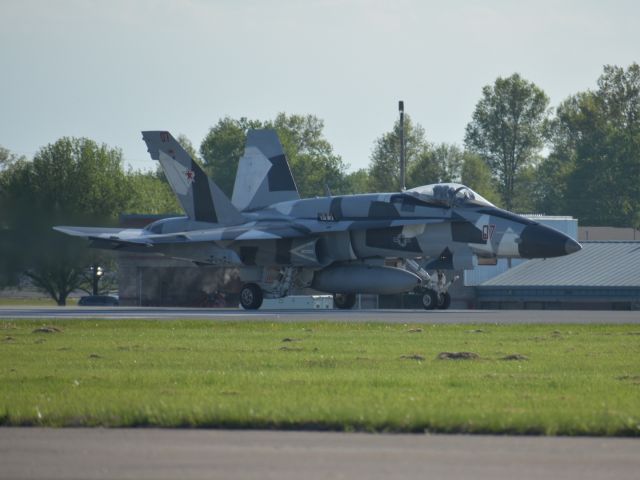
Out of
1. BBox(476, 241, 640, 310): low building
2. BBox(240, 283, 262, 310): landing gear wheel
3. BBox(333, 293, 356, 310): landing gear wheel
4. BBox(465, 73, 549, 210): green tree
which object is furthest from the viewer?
BBox(465, 73, 549, 210): green tree

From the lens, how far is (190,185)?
43250 millimetres

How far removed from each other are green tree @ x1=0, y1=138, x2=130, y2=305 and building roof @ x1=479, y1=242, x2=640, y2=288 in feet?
69.8

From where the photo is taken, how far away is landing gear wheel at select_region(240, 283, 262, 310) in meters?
41.5

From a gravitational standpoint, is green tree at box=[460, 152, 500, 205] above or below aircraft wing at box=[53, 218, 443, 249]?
above

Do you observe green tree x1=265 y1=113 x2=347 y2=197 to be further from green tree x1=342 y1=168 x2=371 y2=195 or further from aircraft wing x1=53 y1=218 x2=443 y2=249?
aircraft wing x1=53 y1=218 x2=443 y2=249

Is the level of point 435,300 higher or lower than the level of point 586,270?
lower

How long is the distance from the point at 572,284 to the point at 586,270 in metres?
2.23

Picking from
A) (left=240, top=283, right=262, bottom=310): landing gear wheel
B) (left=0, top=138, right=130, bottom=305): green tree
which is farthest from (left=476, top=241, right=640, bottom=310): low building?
(left=240, top=283, right=262, bottom=310): landing gear wheel

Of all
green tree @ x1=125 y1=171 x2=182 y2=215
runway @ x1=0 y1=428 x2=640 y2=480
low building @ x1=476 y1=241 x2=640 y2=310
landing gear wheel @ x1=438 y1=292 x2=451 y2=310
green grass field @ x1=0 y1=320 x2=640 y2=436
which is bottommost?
runway @ x1=0 y1=428 x2=640 y2=480

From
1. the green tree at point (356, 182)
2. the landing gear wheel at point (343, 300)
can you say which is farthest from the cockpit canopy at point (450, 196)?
the green tree at point (356, 182)

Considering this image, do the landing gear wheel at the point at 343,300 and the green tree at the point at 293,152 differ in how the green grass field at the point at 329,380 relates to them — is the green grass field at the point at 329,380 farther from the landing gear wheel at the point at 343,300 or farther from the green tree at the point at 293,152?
the green tree at the point at 293,152

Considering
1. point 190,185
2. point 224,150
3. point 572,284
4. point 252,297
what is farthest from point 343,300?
point 224,150

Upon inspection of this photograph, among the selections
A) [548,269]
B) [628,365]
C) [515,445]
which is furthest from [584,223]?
[515,445]

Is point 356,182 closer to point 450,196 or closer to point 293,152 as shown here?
point 293,152
